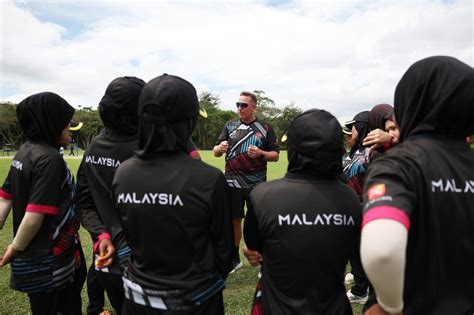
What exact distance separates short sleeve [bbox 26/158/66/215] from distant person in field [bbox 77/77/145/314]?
221mm

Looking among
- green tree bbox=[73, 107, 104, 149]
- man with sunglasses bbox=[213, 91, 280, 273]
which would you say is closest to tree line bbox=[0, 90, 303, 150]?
green tree bbox=[73, 107, 104, 149]

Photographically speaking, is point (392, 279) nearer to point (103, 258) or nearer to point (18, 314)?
point (103, 258)

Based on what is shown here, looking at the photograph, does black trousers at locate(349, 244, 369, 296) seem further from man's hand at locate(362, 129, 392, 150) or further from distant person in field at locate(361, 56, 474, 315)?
distant person in field at locate(361, 56, 474, 315)

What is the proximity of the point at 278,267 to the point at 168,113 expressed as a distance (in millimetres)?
1143

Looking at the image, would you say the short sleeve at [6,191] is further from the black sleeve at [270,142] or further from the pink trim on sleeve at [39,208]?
the black sleeve at [270,142]

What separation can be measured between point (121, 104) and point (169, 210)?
3.68ft

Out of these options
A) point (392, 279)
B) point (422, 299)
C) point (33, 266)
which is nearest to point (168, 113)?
point (392, 279)

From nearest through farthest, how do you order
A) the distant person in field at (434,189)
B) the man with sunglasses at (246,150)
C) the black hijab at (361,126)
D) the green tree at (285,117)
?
the distant person in field at (434,189) < the black hijab at (361,126) < the man with sunglasses at (246,150) < the green tree at (285,117)

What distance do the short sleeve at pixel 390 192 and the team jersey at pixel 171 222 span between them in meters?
0.88

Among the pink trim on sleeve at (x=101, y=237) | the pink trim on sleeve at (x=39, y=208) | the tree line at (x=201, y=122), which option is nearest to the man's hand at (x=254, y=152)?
the pink trim on sleeve at (x=101, y=237)

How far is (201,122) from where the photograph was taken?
71.6 meters

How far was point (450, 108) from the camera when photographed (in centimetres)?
175

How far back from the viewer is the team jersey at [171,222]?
2031 mm

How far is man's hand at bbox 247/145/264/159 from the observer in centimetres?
576
